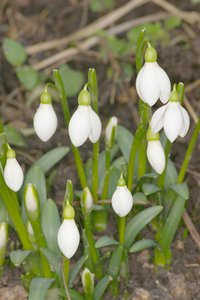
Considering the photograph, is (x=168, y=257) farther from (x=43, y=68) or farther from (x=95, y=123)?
(x=43, y=68)

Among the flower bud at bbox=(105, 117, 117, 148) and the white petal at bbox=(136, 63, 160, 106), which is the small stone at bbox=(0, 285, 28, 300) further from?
the white petal at bbox=(136, 63, 160, 106)

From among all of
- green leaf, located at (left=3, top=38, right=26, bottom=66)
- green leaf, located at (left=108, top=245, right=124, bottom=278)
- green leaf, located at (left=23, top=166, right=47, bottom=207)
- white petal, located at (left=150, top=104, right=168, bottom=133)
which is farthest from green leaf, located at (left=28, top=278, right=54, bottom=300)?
green leaf, located at (left=3, top=38, right=26, bottom=66)

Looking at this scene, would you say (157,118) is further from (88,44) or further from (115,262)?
(88,44)

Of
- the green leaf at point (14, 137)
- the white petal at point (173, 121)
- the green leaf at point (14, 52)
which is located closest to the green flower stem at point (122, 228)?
the white petal at point (173, 121)

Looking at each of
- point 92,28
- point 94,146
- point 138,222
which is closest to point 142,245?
point 138,222

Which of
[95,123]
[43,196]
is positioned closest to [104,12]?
[43,196]

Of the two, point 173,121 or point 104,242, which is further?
point 104,242

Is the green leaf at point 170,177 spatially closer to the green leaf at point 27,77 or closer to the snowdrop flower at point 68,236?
the snowdrop flower at point 68,236
